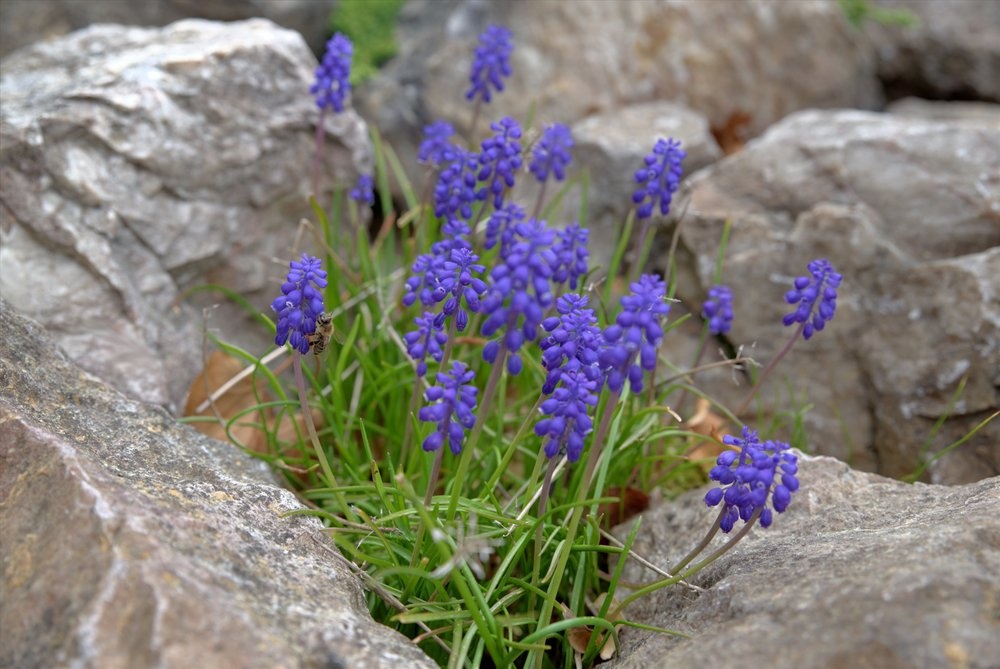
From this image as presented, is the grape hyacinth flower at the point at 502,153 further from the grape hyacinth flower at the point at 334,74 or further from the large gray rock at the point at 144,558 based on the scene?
the large gray rock at the point at 144,558

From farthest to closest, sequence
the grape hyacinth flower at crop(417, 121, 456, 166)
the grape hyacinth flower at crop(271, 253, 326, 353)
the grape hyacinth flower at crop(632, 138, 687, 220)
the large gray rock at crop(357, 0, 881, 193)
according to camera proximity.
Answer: the large gray rock at crop(357, 0, 881, 193) → the grape hyacinth flower at crop(417, 121, 456, 166) → the grape hyacinth flower at crop(632, 138, 687, 220) → the grape hyacinth flower at crop(271, 253, 326, 353)

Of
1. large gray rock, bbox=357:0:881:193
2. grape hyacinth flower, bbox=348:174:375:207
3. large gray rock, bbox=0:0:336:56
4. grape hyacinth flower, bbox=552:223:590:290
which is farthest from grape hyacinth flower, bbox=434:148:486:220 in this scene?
large gray rock, bbox=0:0:336:56

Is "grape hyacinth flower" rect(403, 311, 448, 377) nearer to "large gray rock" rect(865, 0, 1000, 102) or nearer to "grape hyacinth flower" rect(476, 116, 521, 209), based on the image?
"grape hyacinth flower" rect(476, 116, 521, 209)

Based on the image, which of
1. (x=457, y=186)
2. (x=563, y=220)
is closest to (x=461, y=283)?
(x=457, y=186)

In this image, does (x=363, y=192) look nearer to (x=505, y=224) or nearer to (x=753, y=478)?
(x=505, y=224)

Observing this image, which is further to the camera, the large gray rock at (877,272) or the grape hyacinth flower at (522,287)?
the large gray rock at (877,272)

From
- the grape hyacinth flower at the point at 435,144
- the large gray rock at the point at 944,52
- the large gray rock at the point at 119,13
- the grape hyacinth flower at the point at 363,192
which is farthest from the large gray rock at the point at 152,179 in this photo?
the large gray rock at the point at 944,52
